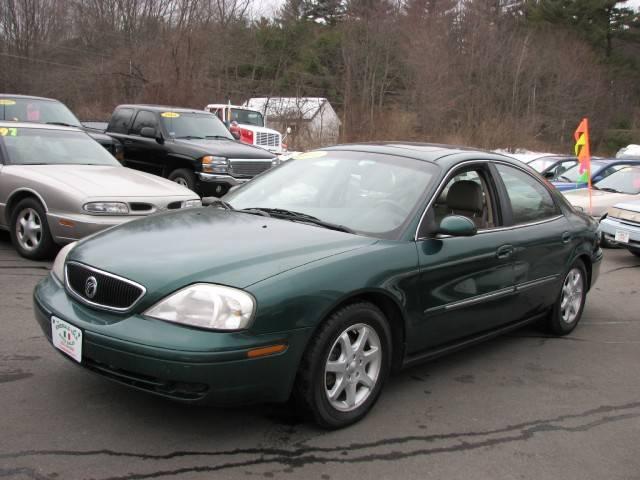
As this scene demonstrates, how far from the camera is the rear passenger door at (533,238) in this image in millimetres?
4586

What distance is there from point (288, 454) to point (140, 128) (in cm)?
1007

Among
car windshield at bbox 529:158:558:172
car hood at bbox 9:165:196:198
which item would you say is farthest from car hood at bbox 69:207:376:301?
car windshield at bbox 529:158:558:172

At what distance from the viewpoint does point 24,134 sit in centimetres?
771

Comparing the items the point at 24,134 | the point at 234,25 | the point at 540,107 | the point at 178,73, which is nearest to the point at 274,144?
the point at 178,73

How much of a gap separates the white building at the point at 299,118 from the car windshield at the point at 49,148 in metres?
20.9

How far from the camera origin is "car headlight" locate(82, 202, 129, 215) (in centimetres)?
644

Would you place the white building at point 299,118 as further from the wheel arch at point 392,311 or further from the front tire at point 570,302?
the wheel arch at point 392,311

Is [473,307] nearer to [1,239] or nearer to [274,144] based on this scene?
[1,239]

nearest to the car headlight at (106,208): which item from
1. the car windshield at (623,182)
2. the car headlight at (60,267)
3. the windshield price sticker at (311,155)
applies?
the windshield price sticker at (311,155)

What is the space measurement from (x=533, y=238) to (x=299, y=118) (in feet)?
85.4

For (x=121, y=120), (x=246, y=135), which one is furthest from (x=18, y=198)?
(x=246, y=135)

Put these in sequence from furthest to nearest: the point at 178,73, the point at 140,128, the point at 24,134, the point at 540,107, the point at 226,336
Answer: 1. the point at 540,107
2. the point at 178,73
3. the point at 140,128
4. the point at 24,134
5. the point at 226,336

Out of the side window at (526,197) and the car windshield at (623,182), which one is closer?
the side window at (526,197)

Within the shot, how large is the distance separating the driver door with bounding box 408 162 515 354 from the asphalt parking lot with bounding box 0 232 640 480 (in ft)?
1.30
